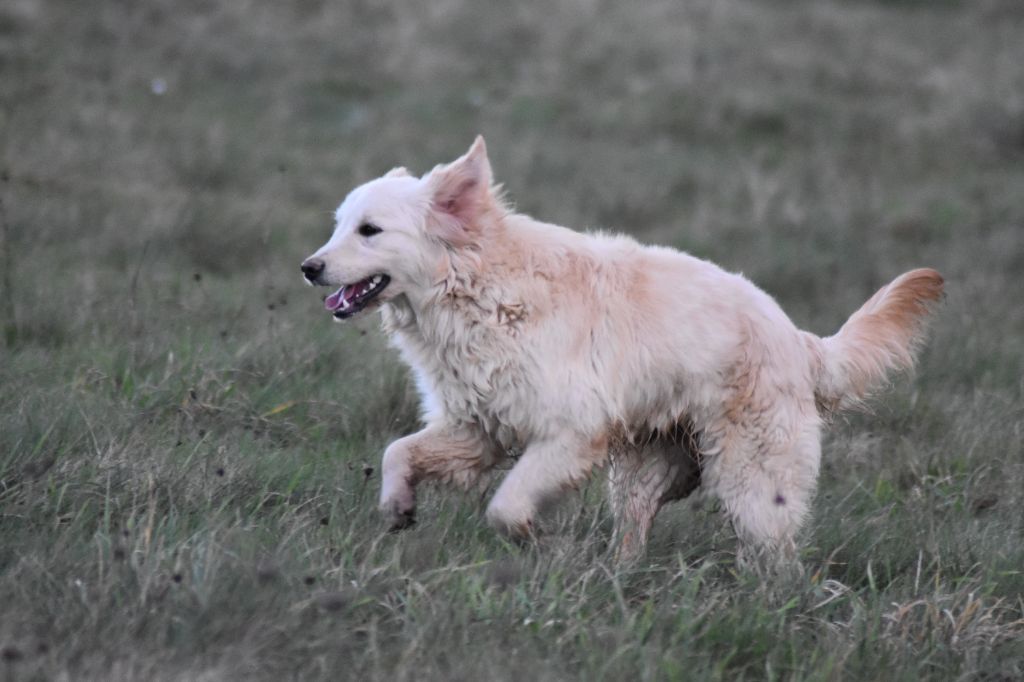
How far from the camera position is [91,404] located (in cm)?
552

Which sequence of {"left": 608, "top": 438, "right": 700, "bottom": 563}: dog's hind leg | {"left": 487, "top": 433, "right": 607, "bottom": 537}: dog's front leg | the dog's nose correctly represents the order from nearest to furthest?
1. {"left": 487, "top": 433, "right": 607, "bottom": 537}: dog's front leg
2. the dog's nose
3. {"left": 608, "top": 438, "right": 700, "bottom": 563}: dog's hind leg

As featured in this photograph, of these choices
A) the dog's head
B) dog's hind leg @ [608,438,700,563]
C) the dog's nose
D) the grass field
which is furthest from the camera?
dog's hind leg @ [608,438,700,563]

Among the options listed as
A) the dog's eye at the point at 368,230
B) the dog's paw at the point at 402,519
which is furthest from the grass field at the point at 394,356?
the dog's eye at the point at 368,230

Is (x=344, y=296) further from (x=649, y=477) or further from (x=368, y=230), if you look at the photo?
(x=649, y=477)

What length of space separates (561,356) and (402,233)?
0.76 m

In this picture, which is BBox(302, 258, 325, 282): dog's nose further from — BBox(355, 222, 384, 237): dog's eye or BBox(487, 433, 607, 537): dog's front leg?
BBox(487, 433, 607, 537): dog's front leg

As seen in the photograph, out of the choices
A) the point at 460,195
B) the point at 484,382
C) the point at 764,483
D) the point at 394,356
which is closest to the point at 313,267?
the point at 460,195

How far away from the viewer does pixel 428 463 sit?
16.2 ft

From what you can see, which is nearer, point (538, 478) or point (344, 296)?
point (538, 478)

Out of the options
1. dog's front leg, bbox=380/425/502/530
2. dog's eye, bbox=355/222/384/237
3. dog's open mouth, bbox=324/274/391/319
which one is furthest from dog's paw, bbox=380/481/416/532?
dog's eye, bbox=355/222/384/237

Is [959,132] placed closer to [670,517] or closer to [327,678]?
[670,517]

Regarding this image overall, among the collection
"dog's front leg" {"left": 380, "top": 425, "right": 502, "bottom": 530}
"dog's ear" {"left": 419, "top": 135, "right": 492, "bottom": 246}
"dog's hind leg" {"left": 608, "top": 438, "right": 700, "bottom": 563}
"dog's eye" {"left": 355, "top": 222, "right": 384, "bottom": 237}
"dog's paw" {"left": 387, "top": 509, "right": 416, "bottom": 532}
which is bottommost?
"dog's hind leg" {"left": 608, "top": 438, "right": 700, "bottom": 563}

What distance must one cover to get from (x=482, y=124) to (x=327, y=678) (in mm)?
10588

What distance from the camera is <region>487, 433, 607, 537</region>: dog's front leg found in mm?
4695
